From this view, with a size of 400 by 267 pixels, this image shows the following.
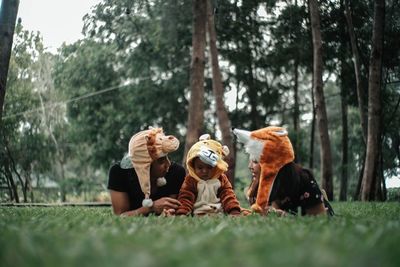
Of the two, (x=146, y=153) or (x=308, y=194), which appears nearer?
(x=308, y=194)

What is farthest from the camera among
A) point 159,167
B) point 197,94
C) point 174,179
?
point 197,94

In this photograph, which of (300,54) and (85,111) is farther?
(85,111)

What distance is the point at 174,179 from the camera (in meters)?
4.47

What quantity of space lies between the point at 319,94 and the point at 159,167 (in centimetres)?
802

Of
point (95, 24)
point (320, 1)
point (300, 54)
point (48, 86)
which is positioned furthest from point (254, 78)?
point (95, 24)

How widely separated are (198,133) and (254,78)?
10.8 metres

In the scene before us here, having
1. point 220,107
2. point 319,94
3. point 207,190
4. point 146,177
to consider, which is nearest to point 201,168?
point 207,190

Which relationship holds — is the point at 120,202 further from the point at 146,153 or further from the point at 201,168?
the point at 201,168

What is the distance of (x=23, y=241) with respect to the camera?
1503mm

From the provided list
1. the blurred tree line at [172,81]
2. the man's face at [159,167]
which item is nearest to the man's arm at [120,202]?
the man's face at [159,167]

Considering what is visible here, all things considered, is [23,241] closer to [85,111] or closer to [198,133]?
[198,133]

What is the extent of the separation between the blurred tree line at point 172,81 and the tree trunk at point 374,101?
2440mm

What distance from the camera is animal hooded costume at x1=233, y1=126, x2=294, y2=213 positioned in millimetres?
3555

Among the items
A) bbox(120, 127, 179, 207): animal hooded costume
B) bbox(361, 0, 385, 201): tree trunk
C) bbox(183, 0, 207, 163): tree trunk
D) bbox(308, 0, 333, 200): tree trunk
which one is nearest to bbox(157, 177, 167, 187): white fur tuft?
bbox(120, 127, 179, 207): animal hooded costume
